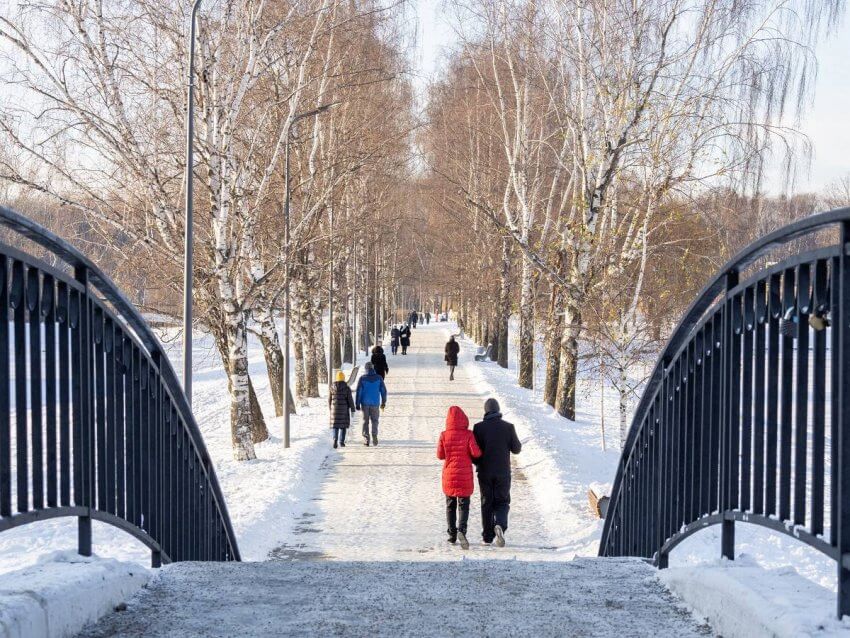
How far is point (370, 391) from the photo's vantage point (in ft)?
70.1

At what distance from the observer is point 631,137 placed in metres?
20.4

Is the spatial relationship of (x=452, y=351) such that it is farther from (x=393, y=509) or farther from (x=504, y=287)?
(x=393, y=509)

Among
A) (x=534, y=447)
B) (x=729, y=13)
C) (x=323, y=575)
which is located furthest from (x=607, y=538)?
(x=729, y=13)

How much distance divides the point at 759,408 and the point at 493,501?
8573 mm

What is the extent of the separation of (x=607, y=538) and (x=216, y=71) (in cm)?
1275

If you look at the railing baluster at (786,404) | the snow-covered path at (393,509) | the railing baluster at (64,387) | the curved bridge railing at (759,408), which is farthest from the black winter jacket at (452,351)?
the railing baluster at (786,404)

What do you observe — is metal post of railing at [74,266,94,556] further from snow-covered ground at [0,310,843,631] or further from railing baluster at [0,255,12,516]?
snow-covered ground at [0,310,843,631]

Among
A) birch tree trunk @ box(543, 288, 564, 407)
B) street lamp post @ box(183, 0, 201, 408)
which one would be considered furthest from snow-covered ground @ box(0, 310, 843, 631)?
street lamp post @ box(183, 0, 201, 408)

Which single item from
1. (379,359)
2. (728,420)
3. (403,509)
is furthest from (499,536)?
(379,359)

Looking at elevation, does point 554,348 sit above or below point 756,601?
above

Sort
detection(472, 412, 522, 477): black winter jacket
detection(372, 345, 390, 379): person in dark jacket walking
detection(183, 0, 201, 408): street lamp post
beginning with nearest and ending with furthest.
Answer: detection(472, 412, 522, 477): black winter jacket, detection(183, 0, 201, 408): street lamp post, detection(372, 345, 390, 379): person in dark jacket walking

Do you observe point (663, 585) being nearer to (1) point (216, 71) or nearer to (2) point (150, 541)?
(2) point (150, 541)

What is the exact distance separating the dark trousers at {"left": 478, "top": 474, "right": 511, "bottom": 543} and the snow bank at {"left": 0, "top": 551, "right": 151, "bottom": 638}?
25.1ft

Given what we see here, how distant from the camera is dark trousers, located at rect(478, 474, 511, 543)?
12.4 meters
